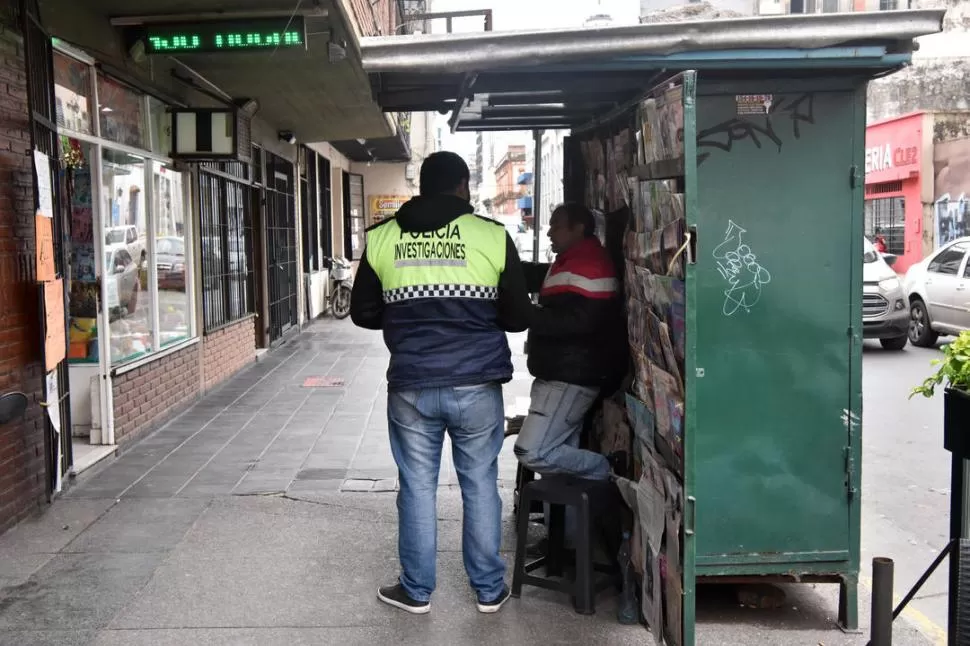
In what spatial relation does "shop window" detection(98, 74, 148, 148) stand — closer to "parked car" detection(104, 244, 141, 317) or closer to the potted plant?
"parked car" detection(104, 244, 141, 317)

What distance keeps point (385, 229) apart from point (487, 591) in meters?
1.70

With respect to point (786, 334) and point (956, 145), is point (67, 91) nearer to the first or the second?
point (786, 334)

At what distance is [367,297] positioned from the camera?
14.3 ft

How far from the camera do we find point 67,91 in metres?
6.82

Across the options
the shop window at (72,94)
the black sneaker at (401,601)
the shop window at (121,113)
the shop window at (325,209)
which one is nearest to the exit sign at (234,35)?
the shop window at (121,113)

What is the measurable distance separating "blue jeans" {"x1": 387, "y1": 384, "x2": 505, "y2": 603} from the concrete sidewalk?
Answer: 23cm

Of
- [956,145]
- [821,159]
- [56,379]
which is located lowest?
[56,379]

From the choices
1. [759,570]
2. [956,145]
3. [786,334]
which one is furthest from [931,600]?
[956,145]

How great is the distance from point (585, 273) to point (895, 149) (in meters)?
25.5

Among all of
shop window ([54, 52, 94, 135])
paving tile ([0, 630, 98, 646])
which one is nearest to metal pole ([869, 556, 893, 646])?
paving tile ([0, 630, 98, 646])

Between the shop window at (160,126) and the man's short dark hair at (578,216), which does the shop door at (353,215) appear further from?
the man's short dark hair at (578,216)

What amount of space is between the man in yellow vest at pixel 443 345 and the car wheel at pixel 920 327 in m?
11.2

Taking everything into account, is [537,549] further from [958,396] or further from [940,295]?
[940,295]

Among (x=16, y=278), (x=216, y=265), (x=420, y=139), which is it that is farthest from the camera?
(x=420, y=139)
